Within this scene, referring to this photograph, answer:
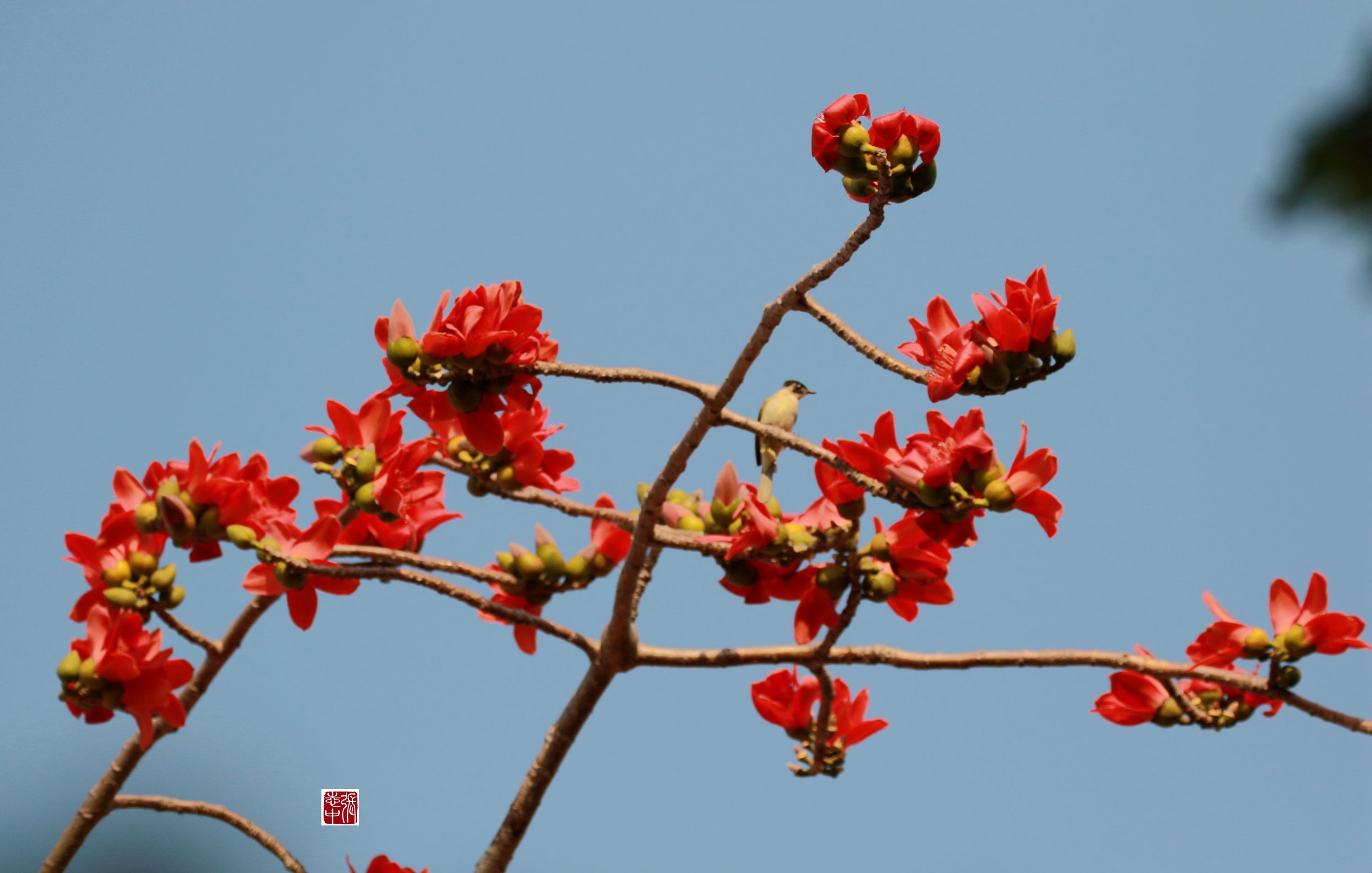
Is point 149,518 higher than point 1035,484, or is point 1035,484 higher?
point 1035,484

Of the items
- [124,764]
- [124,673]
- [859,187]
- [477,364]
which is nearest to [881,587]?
[859,187]

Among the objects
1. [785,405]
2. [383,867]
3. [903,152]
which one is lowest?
[383,867]

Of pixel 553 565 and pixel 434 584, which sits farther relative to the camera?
pixel 553 565

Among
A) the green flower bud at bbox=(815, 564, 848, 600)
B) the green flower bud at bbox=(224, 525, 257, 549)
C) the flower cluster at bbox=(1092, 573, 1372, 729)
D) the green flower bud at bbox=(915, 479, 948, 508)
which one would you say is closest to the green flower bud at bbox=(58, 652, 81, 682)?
the green flower bud at bbox=(224, 525, 257, 549)

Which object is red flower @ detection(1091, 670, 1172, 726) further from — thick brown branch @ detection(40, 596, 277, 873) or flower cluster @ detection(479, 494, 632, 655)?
thick brown branch @ detection(40, 596, 277, 873)

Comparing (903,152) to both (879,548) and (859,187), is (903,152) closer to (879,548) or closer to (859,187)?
(859,187)

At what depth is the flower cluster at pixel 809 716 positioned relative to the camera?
2086 millimetres

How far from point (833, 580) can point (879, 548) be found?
0.30 feet

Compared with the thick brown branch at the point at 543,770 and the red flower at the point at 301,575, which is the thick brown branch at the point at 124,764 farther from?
the thick brown branch at the point at 543,770

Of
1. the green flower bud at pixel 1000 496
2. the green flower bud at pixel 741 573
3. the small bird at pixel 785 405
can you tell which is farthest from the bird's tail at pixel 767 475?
the small bird at pixel 785 405

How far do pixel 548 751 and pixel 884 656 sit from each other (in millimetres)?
628

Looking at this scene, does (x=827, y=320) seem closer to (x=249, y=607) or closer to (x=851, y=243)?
(x=851, y=243)

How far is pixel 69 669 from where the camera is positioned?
1764mm

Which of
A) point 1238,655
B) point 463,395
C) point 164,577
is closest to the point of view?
point 1238,655
